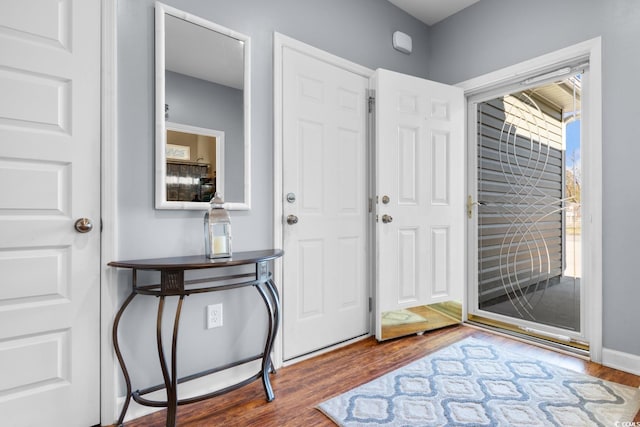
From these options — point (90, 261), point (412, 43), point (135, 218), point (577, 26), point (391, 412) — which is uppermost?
point (412, 43)

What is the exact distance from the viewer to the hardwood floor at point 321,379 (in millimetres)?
1616

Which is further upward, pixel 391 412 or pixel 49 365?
pixel 49 365

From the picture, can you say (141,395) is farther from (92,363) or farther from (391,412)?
(391,412)

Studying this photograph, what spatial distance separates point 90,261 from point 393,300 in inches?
76.9

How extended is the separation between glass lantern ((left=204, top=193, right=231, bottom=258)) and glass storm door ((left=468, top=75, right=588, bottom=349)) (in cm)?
220

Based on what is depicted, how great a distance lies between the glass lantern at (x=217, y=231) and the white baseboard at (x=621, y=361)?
7.87ft

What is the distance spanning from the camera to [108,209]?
159 centimetres

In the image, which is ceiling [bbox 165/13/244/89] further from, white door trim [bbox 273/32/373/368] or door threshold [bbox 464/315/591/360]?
door threshold [bbox 464/315/591/360]

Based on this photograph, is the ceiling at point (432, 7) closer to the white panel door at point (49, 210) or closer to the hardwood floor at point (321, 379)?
the white panel door at point (49, 210)

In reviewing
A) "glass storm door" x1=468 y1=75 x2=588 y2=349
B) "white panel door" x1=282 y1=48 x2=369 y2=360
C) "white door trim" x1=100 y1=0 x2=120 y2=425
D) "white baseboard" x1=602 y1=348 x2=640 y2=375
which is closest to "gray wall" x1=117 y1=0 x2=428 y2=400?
"white door trim" x1=100 y1=0 x2=120 y2=425

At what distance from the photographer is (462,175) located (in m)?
2.95

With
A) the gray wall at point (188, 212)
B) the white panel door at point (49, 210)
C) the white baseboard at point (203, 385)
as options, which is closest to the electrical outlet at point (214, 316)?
the gray wall at point (188, 212)

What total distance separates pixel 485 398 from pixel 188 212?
1835 mm

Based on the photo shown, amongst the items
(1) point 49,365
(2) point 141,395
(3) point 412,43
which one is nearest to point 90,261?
(1) point 49,365
